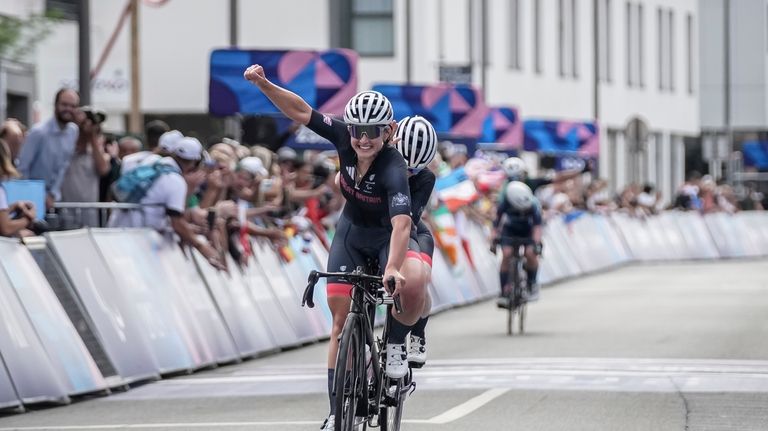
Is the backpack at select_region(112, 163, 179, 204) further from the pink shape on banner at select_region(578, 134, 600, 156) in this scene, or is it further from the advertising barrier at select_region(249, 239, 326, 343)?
the pink shape on banner at select_region(578, 134, 600, 156)

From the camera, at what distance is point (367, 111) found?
10242 millimetres

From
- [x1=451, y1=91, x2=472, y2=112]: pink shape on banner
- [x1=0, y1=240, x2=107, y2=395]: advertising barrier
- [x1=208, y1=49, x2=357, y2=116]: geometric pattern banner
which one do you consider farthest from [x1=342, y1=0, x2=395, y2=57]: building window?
[x1=0, y1=240, x2=107, y2=395]: advertising barrier

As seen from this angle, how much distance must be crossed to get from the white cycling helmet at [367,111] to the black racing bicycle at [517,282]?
1097cm

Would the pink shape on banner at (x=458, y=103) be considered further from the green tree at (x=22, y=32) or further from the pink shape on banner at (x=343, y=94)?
the green tree at (x=22, y=32)

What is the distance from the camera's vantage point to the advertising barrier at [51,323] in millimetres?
13898

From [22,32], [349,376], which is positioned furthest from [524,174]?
[349,376]

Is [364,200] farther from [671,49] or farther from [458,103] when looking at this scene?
[671,49]

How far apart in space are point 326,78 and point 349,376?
49.2ft

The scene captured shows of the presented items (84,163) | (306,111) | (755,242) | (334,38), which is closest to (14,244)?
(84,163)

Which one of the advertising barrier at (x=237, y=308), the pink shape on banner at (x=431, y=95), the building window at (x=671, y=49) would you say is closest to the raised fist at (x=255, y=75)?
the advertising barrier at (x=237, y=308)

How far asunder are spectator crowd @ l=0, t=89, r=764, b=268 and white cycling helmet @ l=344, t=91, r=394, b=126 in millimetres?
4529

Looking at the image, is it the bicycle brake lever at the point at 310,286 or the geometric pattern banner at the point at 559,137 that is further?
the geometric pattern banner at the point at 559,137

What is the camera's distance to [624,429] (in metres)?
11.7

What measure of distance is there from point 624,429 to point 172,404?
362 centimetres
